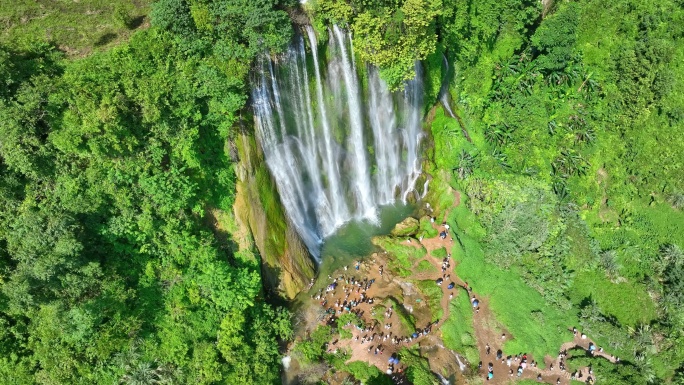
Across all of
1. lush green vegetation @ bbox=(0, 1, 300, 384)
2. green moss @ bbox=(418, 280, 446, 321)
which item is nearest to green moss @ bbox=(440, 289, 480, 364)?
green moss @ bbox=(418, 280, 446, 321)

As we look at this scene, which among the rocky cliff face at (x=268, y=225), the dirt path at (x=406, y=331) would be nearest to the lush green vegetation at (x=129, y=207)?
the rocky cliff face at (x=268, y=225)

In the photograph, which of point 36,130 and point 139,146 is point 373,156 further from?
point 36,130

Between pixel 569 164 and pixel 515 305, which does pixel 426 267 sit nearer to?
pixel 515 305

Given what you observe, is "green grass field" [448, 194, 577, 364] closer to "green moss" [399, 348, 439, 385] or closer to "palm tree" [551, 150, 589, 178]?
"green moss" [399, 348, 439, 385]

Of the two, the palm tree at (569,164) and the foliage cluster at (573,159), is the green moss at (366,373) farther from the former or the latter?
the palm tree at (569,164)

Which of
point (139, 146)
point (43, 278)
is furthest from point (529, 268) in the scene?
point (43, 278)
